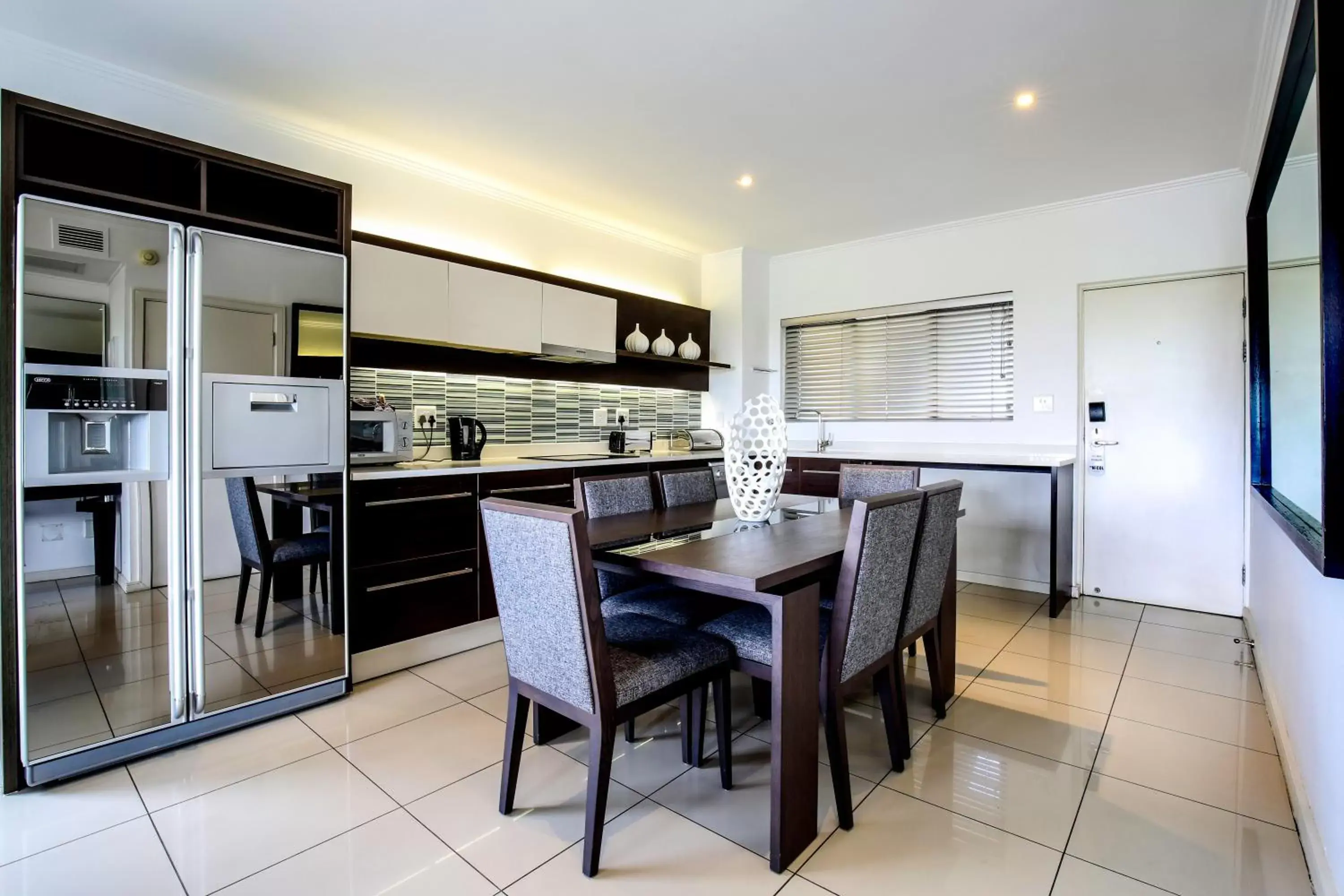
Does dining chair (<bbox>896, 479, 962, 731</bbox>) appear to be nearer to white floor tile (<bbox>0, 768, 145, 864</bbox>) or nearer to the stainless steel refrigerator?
the stainless steel refrigerator

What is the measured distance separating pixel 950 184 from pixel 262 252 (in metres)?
3.52

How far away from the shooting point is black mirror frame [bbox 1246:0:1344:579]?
1295 millimetres

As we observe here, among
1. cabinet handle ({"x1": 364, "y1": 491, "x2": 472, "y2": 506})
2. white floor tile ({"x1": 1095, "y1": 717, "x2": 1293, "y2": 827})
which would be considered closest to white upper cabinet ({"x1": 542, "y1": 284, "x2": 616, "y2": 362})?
cabinet handle ({"x1": 364, "y1": 491, "x2": 472, "y2": 506})

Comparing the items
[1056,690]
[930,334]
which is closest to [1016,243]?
[930,334]

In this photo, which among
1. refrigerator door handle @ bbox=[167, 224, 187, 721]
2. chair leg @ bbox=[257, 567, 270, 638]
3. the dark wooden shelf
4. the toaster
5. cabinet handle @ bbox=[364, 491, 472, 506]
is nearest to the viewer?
refrigerator door handle @ bbox=[167, 224, 187, 721]

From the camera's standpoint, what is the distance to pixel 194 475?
227cm

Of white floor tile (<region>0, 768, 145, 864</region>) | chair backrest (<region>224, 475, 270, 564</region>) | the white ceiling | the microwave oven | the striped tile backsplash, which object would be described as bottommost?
white floor tile (<region>0, 768, 145, 864</region>)

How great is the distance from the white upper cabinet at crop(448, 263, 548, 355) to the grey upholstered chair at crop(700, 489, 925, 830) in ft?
7.30

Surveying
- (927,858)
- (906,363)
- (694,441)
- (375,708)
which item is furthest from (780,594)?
(906,363)

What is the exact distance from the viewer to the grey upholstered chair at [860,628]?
1729 millimetres

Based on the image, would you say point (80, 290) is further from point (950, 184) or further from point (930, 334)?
point (930, 334)

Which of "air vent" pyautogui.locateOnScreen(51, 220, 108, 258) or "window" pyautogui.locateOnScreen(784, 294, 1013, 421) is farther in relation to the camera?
"window" pyautogui.locateOnScreen(784, 294, 1013, 421)

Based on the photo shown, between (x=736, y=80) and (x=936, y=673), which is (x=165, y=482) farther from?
(x=936, y=673)

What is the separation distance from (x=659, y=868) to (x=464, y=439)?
256cm
